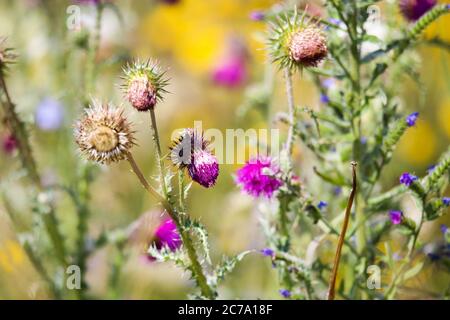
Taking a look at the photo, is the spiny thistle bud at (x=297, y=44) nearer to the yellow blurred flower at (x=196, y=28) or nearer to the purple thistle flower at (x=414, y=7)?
the purple thistle flower at (x=414, y=7)

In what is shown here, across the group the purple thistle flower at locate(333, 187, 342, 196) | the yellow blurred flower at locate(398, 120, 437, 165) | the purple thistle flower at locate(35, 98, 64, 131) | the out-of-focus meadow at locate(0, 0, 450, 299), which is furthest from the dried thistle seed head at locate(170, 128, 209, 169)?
the yellow blurred flower at locate(398, 120, 437, 165)

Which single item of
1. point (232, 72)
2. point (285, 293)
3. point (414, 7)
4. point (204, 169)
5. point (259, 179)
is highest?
point (232, 72)

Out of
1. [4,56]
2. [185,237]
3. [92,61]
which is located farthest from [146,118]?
[185,237]

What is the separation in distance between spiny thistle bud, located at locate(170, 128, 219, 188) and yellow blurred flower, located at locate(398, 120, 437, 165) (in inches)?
113

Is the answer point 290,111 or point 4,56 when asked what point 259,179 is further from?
point 4,56

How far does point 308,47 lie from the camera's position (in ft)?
5.76

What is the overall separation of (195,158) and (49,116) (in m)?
2.28

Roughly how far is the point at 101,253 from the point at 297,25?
2331mm

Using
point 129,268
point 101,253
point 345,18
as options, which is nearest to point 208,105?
point 101,253

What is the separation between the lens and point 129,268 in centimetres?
324

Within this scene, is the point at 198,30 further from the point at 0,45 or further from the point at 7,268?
the point at 0,45

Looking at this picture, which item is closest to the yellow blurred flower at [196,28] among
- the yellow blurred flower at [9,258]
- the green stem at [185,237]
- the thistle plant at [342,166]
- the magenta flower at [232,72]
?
the magenta flower at [232,72]

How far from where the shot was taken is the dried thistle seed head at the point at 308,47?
5.77ft
